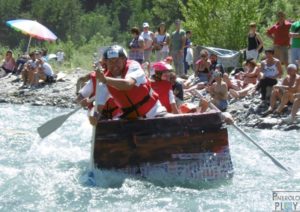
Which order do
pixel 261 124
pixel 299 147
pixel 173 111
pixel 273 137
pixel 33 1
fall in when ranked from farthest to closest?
pixel 33 1 < pixel 261 124 < pixel 273 137 < pixel 299 147 < pixel 173 111

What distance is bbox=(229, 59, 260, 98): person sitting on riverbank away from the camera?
16.2m

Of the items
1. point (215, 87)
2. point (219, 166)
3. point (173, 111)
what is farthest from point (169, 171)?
point (215, 87)

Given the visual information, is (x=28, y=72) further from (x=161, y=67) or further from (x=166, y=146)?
(x=166, y=146)

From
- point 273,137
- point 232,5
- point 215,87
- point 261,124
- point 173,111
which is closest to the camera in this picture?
point 173,111

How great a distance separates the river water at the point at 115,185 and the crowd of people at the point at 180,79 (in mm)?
887

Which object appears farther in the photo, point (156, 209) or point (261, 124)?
point (261, 124)

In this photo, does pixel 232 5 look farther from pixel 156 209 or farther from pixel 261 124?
pixel 156 209

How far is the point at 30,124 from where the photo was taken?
51.1ft

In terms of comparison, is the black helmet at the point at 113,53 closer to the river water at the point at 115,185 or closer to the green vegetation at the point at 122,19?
the river water at the point at 115,185

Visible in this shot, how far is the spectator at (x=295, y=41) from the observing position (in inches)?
607

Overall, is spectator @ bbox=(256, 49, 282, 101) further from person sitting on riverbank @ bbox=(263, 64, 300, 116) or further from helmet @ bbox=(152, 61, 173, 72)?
helmet @ bbox=(152, 61, 173, 72)

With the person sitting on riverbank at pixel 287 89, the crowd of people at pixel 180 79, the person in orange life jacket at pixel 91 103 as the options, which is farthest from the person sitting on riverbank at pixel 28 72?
the person in orange life jacket at pixel 91 103

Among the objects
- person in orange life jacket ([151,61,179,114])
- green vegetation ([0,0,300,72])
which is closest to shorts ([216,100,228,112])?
person in orange life jacket ([151,61,179,114])

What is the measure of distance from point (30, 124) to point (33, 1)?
1434 inches
